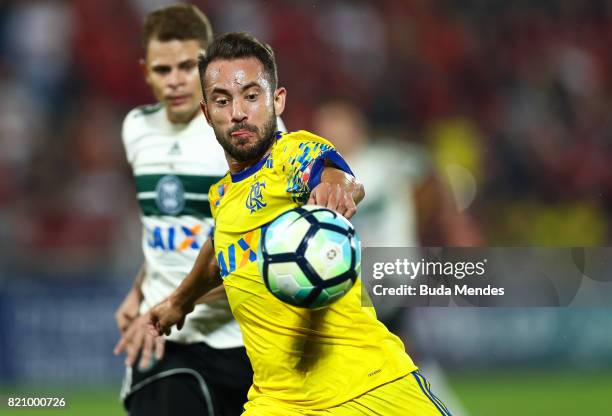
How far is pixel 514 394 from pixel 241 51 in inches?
247

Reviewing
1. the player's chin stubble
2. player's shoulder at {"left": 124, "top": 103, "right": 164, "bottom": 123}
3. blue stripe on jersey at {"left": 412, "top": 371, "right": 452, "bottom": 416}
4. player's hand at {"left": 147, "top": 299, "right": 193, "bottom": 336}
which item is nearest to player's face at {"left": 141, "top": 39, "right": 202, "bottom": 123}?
player's shoulder at {"left": 124, "top": 103, "right": 164, "bottom": 123}

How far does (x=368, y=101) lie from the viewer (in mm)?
11148

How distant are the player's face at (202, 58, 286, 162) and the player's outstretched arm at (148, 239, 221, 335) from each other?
54cm

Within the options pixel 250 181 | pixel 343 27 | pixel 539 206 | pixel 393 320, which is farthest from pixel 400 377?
pixel 343 27

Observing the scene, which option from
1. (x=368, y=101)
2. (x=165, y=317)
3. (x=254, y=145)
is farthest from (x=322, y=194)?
(x=368, y=101)

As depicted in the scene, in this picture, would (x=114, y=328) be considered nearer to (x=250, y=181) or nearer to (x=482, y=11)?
(x=250, y=181)

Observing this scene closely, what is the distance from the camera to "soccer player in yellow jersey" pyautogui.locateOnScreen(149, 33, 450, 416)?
11.5 ft

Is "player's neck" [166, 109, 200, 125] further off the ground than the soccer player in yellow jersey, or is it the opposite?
"player's neck" [166, 109, 200, 125]

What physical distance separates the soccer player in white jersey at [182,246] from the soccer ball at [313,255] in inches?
61.0

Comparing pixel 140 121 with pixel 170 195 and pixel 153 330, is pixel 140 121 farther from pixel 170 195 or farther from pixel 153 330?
pixel 153 330

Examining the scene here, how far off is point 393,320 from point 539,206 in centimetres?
522

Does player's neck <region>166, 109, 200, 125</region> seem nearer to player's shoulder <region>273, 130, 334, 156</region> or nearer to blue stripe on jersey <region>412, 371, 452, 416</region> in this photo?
player's shoulder <region>273, 130, 334, 156</region>

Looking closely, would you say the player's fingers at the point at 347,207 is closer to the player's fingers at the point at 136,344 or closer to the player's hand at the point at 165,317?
the player's hand at the point at 165,317

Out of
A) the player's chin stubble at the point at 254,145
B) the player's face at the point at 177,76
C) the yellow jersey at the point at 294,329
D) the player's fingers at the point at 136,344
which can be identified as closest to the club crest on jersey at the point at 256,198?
the yellow jersey at the point at 294,329
